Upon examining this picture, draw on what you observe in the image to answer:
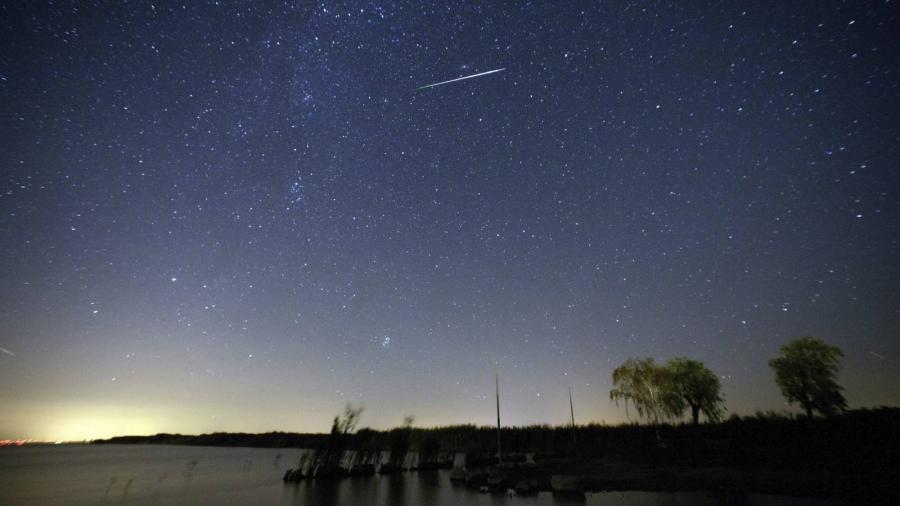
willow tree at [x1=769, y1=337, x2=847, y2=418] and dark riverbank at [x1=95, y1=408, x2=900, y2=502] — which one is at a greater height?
willow tree at [x1=769, y1=337, x2=847, y2=418]

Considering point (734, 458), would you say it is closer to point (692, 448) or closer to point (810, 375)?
point (692, 448)

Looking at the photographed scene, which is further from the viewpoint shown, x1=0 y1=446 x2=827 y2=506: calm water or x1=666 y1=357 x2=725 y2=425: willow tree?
x1=666 y1=357 x2=725 y2=425: willow tree

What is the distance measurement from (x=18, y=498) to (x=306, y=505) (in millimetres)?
21417

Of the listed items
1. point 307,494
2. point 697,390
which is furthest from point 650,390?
point 307,494

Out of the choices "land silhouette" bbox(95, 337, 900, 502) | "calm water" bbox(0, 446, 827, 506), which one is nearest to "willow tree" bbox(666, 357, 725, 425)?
"land silhouette" bbox(95, 337, 900, 502)

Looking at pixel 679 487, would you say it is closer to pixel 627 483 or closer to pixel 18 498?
pixel 627 483

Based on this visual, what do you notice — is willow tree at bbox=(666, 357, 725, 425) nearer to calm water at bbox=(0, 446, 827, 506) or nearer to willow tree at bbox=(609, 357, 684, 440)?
willow tree at bbox=(609, 357, 684, 440)

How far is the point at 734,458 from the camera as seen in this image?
25.0 m

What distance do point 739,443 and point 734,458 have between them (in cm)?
498

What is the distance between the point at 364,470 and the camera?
31594 mm

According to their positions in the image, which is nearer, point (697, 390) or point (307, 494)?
point (307, 494)

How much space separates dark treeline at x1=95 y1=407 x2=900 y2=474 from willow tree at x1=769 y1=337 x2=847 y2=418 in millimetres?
1509

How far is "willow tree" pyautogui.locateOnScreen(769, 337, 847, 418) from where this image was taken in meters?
32.1

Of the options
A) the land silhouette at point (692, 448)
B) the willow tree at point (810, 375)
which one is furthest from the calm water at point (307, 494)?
the willow tree at point (810, 375)
